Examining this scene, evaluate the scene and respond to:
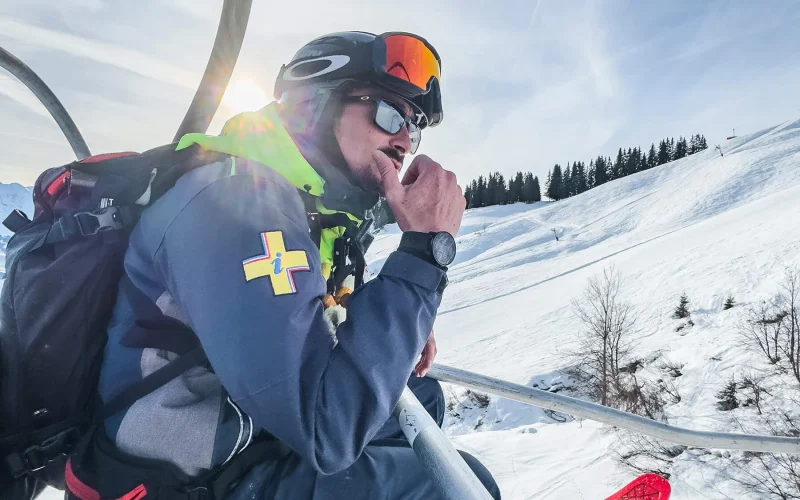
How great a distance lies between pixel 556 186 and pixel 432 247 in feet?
281

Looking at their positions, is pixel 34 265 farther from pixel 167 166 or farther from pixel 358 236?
pixel 358 236

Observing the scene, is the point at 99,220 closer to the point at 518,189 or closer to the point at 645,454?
the point at 645,454

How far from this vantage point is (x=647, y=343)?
28094mm

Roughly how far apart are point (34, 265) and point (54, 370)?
0.28 meters

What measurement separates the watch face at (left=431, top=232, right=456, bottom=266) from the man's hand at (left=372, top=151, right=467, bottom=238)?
0.04 m

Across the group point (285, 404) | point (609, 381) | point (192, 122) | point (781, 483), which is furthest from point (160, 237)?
point (609, 381)

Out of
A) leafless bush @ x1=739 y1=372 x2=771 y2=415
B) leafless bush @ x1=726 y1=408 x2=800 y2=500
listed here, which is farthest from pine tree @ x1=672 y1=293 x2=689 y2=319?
leafless bush @ x1=726 y1=408 x2=800 y2=500

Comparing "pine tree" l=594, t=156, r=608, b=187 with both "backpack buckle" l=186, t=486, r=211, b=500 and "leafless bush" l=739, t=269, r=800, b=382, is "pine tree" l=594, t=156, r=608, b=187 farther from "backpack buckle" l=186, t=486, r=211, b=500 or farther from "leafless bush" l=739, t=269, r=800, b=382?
"backpack buckle" l=186, t=486, r=211, b=500

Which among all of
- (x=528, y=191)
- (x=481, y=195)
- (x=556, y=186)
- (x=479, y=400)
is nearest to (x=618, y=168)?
(x=556, y=186)

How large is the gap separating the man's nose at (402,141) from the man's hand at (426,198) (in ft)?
1.40

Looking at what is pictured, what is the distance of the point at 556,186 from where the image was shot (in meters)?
81.6

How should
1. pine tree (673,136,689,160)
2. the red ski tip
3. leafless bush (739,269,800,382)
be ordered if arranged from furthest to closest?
1. pine tree (673,136,689,160)
2. leafless bush (739,269,800,382)
3. the red ski tip

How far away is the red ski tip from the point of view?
2006mm

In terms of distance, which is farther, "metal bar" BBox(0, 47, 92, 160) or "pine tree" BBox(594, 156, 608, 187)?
"pine tree" BBox(594, 156, 608, 187)
